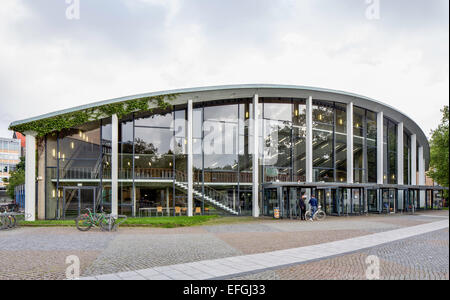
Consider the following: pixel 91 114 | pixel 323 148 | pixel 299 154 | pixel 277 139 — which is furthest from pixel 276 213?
pixel 91 114

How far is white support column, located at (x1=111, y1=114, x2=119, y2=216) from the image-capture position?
61.1 ft

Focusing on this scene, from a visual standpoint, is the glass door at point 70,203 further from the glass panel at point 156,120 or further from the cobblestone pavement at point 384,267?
the cobblestone pavement at point 384,267

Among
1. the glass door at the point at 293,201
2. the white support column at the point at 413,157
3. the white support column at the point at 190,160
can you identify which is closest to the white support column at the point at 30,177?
the white support column at the point at 190,160

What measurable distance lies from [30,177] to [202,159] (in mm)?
10472

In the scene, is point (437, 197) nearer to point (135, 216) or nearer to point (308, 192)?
point (308, 192)

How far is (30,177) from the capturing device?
1842 cm

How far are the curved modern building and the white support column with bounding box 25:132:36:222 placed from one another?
0.20 feet

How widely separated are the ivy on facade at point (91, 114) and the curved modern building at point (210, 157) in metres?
0.27

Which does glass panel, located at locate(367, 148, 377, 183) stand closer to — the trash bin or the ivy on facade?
the trash bin

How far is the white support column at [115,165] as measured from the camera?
18609 mm

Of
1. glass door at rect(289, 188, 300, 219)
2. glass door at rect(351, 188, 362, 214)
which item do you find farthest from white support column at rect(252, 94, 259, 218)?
glass door at rect(351, 188, 362, 214)

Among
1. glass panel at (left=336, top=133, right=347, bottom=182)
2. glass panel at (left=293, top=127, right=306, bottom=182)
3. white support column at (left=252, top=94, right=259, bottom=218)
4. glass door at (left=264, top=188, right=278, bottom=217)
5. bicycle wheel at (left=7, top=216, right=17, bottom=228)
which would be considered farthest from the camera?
glass panel at (left=336, top=133, right=347, bottom=182)
